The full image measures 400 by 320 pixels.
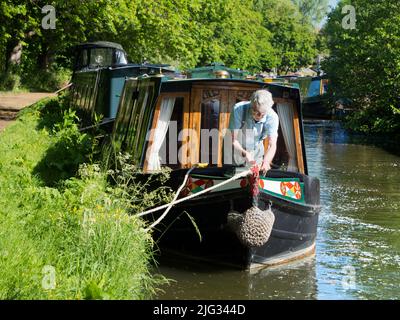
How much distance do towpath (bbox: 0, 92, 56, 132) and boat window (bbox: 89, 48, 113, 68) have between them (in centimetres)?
298

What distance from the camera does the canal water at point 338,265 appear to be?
9.59 meters

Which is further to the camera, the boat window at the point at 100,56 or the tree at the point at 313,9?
the tree at the point at 313,9

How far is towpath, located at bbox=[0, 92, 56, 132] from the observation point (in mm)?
24053

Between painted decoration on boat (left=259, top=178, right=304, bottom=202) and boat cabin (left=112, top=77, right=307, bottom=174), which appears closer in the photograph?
painted decoration on boat (left=259, top=178, right=304, bottom=202)

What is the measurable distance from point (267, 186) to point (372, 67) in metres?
22.0

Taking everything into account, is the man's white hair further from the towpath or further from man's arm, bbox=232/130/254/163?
A: the towpath

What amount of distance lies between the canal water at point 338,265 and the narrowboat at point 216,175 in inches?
10.3

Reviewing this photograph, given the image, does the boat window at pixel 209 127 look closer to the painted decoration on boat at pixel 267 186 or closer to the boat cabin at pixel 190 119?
the boat cabin at pixel 190 119

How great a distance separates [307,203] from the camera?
10672 mm

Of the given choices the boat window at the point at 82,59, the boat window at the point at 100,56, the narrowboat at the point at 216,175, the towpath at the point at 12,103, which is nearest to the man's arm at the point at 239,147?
the narrowboat at the point at 216,175

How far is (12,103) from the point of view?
31016 millimetres

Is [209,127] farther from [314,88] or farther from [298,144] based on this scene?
[314,88]

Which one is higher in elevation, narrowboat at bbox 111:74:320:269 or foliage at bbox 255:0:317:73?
foliage at bbox 255:0:317:73

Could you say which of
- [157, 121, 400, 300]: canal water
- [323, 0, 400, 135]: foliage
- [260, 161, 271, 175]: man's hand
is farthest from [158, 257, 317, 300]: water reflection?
[323, 0, 400, 135]: foliage
